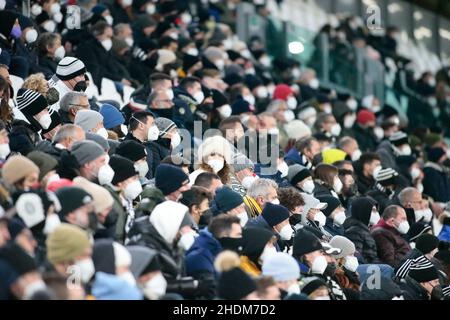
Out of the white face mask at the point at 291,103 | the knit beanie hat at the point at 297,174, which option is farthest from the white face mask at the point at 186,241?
the white face mask at the point at 291,103

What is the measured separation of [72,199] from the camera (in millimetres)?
10742

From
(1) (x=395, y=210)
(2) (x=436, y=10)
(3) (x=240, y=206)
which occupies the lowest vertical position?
(2) (x=436, y=10)

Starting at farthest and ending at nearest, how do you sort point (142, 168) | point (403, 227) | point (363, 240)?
point (403, 227), point (363, 240), point (142, 168)

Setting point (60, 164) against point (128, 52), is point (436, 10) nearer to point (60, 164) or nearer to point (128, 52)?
point (128, 52)

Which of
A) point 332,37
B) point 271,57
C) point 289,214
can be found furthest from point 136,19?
point 289,214

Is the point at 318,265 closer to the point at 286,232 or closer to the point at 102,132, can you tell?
the point at 286,232

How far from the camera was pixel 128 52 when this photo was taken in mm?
19562

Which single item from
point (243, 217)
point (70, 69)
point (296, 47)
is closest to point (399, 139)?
point (296, 47)

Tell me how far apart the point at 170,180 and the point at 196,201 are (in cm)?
30

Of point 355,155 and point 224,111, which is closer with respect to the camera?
point 224,111

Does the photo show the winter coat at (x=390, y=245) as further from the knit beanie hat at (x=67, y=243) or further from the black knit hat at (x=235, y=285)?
the knit beanie hat at (x=67, y=243)

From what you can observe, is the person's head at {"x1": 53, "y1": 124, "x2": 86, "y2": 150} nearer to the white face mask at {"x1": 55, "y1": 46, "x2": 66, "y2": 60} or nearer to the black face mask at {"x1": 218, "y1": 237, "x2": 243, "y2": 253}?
the black face mask at {"x1": 218, "y1": 237, "x2": 243, "y2": 253}

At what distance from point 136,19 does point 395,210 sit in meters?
7.16

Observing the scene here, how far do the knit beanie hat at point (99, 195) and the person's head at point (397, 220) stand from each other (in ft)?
16.9
